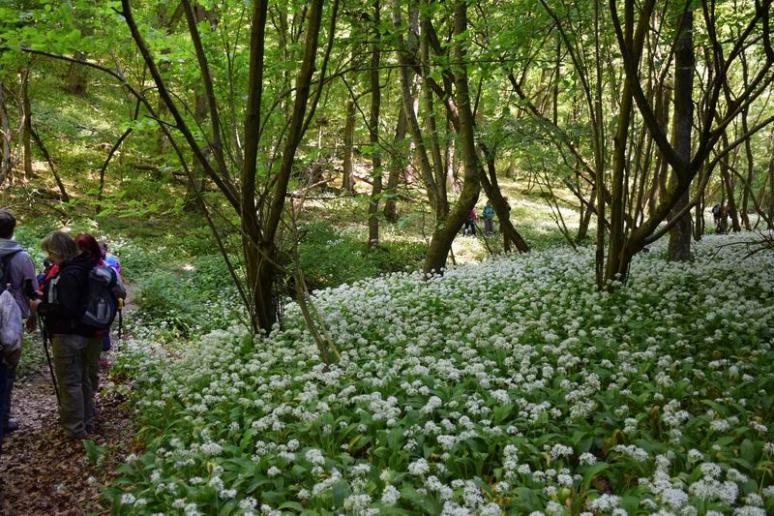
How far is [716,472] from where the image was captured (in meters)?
3.66

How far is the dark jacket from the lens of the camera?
18.2ft

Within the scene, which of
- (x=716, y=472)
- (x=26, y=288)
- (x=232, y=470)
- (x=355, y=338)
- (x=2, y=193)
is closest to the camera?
(x=716, y=472)

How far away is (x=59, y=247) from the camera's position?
18.3ft

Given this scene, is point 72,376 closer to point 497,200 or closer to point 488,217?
point 497,200

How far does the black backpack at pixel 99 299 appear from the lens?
5.68m

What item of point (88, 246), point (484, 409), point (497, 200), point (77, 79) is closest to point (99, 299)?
point (88, 246)

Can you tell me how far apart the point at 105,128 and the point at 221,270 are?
30.5 ft

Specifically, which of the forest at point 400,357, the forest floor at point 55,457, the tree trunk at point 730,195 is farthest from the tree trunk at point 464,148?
the tree trunk at point 730,195

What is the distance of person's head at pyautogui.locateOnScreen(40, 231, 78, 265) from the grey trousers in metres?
0.80

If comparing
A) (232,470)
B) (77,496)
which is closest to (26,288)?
(77,496)

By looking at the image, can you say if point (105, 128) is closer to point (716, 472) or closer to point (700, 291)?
point (700, 291)

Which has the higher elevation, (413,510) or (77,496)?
(413,510)

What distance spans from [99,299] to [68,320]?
0.34 meters

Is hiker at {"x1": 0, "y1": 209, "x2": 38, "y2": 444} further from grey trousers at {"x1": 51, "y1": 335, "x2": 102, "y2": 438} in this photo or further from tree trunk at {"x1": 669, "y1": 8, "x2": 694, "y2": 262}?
tree trunk at {"x1": 669, "y1": 8, "x2": 694, "y2": 262}
